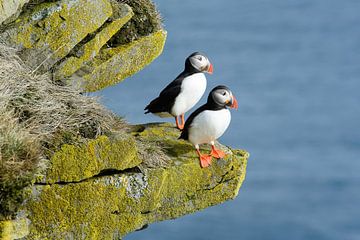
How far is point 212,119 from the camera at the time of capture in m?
15.6

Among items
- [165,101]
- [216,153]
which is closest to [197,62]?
[165,101]

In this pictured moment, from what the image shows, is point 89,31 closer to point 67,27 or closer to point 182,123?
point 67,27

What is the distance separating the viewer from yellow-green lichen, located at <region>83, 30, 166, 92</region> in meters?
16.5

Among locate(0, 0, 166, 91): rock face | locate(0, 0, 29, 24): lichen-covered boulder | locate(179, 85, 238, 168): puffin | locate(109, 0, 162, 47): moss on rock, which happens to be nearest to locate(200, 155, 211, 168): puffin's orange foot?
locate(179, 85, 238, 168): puffin

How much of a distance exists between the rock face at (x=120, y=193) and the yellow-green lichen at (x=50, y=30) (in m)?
1.42

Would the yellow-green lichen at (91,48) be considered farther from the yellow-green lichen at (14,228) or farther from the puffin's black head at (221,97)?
the yellow-green lichen at (14,228)

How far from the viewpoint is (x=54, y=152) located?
14.1 metres

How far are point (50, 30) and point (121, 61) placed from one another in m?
1.43

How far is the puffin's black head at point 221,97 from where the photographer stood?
15570 mm

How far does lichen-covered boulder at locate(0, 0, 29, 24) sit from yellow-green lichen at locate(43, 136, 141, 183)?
2201mm

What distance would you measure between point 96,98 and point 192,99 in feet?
5.39

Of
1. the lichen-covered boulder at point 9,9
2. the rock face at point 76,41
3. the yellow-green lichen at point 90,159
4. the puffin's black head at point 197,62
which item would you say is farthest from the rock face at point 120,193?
the lichen-covered boulder at point 9,9

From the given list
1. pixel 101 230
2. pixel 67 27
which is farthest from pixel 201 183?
pixel 67 27

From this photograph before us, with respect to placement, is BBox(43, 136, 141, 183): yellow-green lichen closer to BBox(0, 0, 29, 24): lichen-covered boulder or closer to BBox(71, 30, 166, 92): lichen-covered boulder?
BBox(71, 30, 166, 92): lichen-covered boulder
